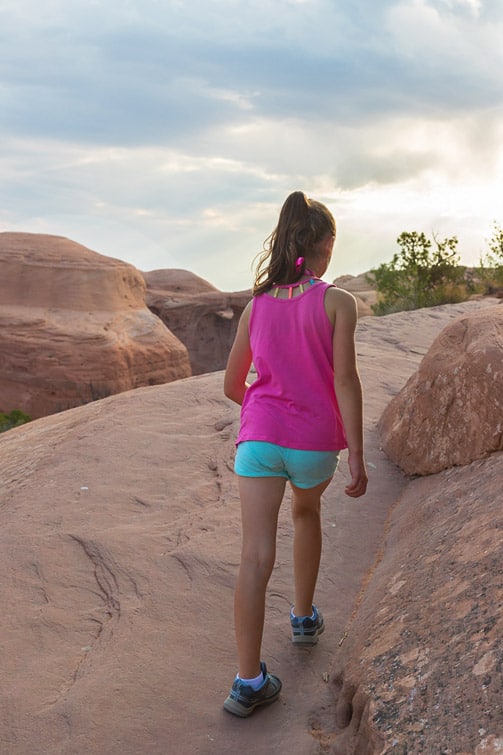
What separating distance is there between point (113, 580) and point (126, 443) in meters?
1.71

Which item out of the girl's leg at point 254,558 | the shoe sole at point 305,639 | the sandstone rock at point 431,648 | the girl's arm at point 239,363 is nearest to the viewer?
the sandstone rock at point 431,648

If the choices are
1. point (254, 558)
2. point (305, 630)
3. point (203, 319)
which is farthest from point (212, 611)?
point (203, 319)

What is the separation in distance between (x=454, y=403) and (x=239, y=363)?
6.01ft

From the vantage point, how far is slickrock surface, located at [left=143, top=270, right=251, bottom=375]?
2528cm

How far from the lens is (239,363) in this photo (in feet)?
9.24

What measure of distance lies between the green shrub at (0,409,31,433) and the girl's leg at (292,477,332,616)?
11.9 metres

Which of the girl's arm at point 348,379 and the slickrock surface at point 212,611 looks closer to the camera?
the slickrock surface at point 212,611

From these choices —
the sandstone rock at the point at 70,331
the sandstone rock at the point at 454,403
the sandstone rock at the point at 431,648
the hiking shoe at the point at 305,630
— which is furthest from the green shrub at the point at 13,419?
the sandstone rock at the point at 431,648

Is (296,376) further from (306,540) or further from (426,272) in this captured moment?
(426,272)

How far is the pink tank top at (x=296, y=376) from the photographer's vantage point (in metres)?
2.54

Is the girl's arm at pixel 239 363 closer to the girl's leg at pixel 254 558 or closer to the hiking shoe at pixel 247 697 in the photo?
the girl's leg at pixel 254 558

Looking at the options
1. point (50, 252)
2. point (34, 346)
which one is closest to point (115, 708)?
point (34, 346)

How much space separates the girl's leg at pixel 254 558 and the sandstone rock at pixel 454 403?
1686 millimetres

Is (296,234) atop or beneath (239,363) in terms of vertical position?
atop
